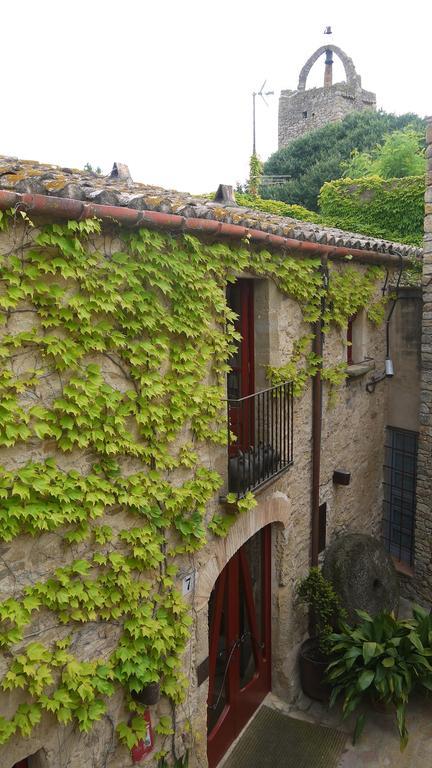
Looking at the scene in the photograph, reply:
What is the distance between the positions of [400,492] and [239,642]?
196 inches

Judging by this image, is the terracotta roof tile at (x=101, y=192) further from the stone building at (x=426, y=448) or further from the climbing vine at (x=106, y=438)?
the stone building at (x=426, y=448)

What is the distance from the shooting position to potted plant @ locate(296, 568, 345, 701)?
24.8 ft

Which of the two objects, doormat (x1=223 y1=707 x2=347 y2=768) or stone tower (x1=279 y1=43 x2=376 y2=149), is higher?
stone tower (x1=279 y1=43 x2=376 y2=149)

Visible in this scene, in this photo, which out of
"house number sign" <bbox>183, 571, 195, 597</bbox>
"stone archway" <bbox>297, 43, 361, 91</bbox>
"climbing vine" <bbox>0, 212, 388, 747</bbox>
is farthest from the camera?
"stone archway" <bbox>297, 43, 361, 91</bbox>

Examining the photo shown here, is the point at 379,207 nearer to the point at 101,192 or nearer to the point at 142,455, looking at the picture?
the point at 101,192

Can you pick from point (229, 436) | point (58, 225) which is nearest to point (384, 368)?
point (229, 436)

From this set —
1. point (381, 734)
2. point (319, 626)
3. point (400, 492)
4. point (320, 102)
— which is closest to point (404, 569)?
point (400, 492)

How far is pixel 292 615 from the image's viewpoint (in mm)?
7676

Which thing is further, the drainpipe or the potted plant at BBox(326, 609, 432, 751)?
the drainpipe

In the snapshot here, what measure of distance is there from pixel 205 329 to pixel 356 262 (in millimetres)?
4359

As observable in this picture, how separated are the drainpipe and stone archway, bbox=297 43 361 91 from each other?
29.2 metres

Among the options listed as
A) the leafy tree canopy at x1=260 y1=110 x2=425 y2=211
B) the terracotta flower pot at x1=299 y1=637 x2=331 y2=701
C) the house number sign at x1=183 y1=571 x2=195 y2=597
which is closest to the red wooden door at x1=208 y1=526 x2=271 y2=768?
the terracotta flower pot at x1=299 y1=637 x2=331 y2=701

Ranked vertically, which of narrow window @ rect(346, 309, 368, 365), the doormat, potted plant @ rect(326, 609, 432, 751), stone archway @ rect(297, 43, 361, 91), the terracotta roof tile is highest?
stone archway @ rect(297, 43, 361, 91)

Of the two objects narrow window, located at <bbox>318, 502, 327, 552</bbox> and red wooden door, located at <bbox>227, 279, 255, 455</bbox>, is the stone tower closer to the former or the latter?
narrow window, located at <bbox>318, 502, 327, 552</bbox>
